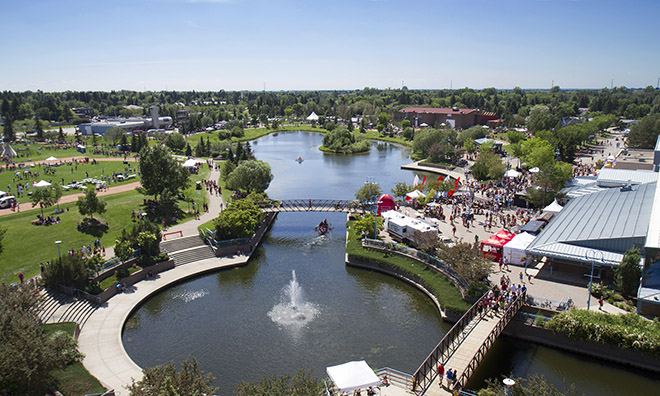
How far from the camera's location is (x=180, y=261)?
1416 inches

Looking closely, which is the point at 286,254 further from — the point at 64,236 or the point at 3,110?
the point at 3,110

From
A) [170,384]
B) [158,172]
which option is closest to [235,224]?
[158,172]

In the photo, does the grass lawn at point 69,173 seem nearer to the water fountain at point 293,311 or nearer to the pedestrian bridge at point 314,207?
the pedestrian bridge at point 314,207

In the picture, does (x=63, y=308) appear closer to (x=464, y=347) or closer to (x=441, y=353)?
(x=441, y=353)

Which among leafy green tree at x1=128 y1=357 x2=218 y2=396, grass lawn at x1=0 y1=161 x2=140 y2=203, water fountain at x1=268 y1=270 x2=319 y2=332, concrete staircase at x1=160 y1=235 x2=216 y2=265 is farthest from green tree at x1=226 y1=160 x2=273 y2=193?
leafy green tree at x1=128 y1=357 x2=218 y2=396

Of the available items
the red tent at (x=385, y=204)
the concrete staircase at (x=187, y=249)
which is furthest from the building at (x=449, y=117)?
the concrete staircase at (x=187, y=249)

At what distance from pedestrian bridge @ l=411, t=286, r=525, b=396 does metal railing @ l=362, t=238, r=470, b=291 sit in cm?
317

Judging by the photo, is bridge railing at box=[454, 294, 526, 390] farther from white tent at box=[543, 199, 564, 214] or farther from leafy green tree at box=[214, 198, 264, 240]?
leafy green tree at box=[214, 198, 264, 240]

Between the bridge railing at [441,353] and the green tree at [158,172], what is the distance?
3175cm

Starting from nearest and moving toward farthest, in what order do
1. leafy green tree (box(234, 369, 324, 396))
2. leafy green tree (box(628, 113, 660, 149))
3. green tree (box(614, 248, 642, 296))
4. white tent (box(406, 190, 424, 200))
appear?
leafy green tree (box(234, 369, 324, 396)), green tree (box(614, 248, 642, 296)), white tent (box(406, 190, 424, 200)), leafy green tree (box(628, 113, 660, 149))

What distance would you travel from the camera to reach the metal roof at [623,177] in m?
45.0

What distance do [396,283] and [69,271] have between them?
22.9 m

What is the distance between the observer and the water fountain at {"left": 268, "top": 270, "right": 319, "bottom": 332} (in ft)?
89.0

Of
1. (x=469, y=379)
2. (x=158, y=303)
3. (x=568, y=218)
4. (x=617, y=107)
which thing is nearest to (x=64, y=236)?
(x=158, y=303)
